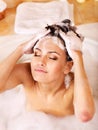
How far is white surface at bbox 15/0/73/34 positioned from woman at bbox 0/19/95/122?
0.20 meters

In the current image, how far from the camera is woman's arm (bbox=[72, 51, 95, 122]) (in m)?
0.71

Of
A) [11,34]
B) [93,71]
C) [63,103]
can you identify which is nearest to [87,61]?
[93,71]

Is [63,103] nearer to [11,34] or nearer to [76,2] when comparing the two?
[11,34]

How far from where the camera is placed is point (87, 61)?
841mm

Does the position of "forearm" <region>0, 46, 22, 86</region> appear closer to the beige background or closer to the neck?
the neck

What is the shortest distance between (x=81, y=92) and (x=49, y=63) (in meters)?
0.10

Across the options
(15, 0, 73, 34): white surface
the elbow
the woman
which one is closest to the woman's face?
the woman

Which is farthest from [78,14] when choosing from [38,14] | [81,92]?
[81,92]

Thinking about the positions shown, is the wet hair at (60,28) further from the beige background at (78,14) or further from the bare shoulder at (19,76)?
the beige background at (78,14)

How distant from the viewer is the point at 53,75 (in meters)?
0.75

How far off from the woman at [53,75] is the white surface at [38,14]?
20 cm

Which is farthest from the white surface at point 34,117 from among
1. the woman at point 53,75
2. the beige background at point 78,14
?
the beige background at point 78,14

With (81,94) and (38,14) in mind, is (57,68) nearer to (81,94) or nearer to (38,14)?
(81,94)

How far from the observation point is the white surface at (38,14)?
0.99m
